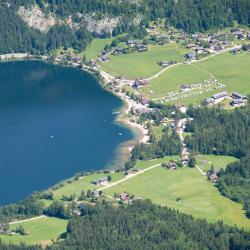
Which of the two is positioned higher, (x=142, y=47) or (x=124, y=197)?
(x=142, y=47)

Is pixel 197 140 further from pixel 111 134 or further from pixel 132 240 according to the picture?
pixel 132 240

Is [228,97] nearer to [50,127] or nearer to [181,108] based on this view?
[181,108]

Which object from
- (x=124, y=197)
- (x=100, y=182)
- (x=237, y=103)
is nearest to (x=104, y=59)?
(x=237, y=103)

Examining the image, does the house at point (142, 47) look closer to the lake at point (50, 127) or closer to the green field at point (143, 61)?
the green field at point (143, 61)

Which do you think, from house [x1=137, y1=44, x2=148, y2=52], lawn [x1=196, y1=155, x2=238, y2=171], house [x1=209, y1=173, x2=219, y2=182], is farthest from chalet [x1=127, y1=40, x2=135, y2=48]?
house [x1=209, y1=173, x2=219, y2=182]

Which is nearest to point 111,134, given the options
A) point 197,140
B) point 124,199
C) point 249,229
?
point 197,140

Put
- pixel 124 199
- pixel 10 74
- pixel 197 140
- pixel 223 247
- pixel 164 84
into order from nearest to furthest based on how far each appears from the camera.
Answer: pixel 223 247
pixel 124 199
pixel 197 140
pixel 164 84
pixel 10 74
